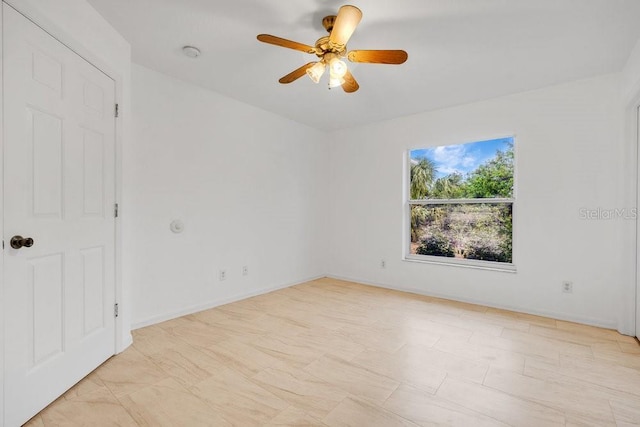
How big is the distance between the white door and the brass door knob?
0.4 inches

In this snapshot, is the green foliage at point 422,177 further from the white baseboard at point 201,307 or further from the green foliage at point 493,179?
the white baseboard at point 201,307

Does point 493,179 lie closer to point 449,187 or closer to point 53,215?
point 449,187

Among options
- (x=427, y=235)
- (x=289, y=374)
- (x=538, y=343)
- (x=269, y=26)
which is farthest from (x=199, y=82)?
(x=538, y=343)

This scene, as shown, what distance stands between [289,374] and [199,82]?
9.50 feet

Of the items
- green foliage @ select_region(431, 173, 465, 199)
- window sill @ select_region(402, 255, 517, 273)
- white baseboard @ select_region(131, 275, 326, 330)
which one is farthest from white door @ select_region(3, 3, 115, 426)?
green foliage @ select_region(431, 173, 465, 199)

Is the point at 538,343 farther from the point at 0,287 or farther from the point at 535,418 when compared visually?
the point at 0,287

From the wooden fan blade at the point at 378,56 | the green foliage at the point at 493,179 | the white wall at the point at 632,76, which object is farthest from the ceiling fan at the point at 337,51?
the green foliage at the point at 493,179

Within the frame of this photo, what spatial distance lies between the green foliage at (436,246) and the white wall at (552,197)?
23 cm

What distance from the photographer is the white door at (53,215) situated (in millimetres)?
1509

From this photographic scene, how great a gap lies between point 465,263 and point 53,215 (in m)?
4.03

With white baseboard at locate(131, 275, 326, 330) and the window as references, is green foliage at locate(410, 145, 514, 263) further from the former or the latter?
white baseboard at locate(131, 275, 326, 330)

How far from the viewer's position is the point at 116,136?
231cm

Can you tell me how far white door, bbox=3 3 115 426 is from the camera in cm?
151

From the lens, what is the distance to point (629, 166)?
8.98ft
